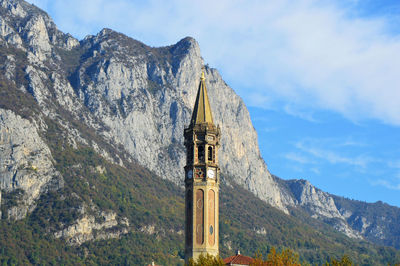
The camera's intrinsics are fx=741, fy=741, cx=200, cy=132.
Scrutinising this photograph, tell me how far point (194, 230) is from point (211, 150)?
12632mm

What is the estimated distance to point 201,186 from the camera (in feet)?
357

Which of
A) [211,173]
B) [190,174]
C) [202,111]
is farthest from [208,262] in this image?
[202,111]

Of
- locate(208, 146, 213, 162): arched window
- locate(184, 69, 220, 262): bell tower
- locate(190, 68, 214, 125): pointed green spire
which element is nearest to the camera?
locate(184, 69, 220, 262): bell tower

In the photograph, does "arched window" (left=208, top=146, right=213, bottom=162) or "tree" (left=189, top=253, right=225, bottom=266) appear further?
"arched window" (left=208, top=146, right=213, bottom=162)

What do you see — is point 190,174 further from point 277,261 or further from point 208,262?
point 277,261

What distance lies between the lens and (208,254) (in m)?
98.1

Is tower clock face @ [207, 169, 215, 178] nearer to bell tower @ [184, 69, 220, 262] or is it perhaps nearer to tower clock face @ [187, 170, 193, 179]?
bell tower @ [184, 69, 220, 262]

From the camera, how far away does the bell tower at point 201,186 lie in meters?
107

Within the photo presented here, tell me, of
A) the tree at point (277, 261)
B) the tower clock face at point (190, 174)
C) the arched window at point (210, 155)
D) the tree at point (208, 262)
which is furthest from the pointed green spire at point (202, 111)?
the tree at point (277, 261)

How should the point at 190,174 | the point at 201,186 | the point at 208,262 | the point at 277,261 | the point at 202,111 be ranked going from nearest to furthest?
the point at 277,261, the point at 208,262, the point at 201,186, the point at 190,174, the point at 202,111

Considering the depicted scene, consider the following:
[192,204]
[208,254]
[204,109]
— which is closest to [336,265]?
[208,254]

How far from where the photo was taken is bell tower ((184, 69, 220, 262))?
10688 cm

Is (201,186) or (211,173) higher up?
(211,173)

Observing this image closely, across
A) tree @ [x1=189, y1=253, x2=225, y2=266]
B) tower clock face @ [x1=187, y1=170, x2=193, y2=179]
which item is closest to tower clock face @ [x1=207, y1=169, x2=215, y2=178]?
tower clock face @ [x1=187, y1=170, x2=193, y2=179]
